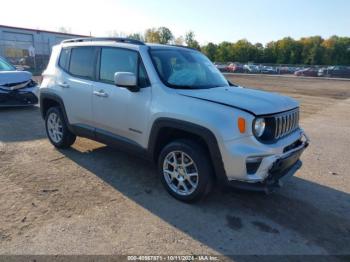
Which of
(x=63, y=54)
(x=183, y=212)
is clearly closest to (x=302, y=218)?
(x=183, y=212)

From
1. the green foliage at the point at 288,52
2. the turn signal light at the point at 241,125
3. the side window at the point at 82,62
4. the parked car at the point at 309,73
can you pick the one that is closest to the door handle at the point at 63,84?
the side window at the point at 82,62

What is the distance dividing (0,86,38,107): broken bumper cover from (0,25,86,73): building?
2378cm

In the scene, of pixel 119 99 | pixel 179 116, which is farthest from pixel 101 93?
pixel 179 116

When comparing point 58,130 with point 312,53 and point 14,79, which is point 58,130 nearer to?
point 14,79

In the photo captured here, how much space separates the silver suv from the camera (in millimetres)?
3408

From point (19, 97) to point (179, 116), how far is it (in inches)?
298

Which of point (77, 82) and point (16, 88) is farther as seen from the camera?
point (16, 88)

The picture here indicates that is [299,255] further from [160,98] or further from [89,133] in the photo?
[89,133]

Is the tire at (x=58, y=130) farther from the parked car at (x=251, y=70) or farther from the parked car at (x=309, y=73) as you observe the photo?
the parked car at (x=251, y=70)

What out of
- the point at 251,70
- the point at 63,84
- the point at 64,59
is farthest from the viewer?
the point at 251,70

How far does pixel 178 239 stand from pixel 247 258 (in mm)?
695

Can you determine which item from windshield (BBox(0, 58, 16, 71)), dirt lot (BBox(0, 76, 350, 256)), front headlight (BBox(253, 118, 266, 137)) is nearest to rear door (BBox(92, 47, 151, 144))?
dirt lot (BBox(0, 76, 350, 256))

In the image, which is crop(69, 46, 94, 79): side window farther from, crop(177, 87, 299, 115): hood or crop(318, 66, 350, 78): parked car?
crop(318, 66, 350, 78): parked car

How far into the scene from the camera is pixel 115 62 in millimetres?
4543
